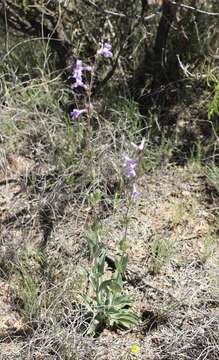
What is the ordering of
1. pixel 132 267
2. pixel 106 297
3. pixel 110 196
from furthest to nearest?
1. pixel 110 196
2. pixel 132 267
3. pixel 106 297

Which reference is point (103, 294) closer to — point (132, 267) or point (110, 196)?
point (132, 267)

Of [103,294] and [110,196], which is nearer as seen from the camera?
[103,294]

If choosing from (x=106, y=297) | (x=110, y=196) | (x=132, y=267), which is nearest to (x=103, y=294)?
(x=106, y=297)

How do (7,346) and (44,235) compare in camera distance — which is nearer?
(7,346)

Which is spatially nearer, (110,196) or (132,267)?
(132,267)

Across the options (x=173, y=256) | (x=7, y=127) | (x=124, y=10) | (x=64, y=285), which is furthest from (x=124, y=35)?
(x=64, y=285)

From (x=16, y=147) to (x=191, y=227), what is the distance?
935 millimetres

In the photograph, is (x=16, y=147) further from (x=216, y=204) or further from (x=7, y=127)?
(x=216, y=204)

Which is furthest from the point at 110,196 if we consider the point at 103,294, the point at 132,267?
the point at 103,294

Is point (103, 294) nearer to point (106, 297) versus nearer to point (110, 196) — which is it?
point (106, 297)

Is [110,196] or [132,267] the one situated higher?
[110,196]

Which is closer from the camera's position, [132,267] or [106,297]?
[106,297]

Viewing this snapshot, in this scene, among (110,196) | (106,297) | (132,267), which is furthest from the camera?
(110,196)

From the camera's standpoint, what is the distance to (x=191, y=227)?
9.52ft
